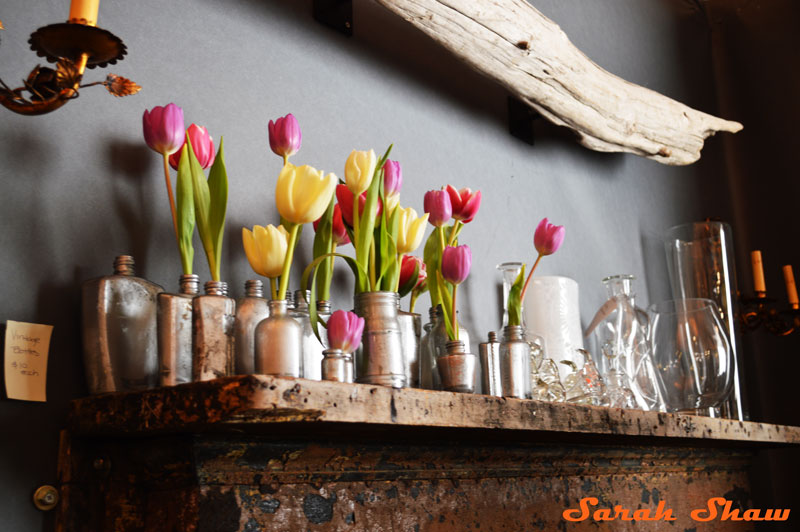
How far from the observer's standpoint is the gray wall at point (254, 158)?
2.97ft

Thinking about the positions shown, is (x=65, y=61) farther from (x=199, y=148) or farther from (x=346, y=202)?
(x=346, y=202)

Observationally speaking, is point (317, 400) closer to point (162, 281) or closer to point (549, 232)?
point (162, 281)

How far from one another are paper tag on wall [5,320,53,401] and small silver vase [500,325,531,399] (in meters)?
0.66

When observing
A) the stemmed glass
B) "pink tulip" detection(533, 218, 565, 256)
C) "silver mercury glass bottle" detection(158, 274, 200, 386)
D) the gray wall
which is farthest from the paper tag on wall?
the stemmed glass

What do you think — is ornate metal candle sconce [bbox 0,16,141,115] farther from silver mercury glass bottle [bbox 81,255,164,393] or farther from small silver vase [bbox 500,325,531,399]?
small silver vase [bbox 500,325,531,399]

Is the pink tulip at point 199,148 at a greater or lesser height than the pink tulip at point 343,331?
greater

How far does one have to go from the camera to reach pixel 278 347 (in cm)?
86

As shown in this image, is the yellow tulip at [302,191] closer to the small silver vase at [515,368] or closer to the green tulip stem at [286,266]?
the green tulip stem at [286,266]

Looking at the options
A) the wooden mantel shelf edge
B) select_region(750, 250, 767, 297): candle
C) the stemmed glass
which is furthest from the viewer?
select_region(750, 250, 767, 297): candle

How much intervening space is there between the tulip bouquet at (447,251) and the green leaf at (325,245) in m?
0.17

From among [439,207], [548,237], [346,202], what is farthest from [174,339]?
[548,237]

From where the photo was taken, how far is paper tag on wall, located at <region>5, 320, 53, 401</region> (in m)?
0.85

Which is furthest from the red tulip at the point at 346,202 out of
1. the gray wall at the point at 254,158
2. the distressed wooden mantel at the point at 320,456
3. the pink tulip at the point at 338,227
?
the distressed wooden mantel at the point at 320,456

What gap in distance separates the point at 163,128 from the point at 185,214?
0.37 feet
